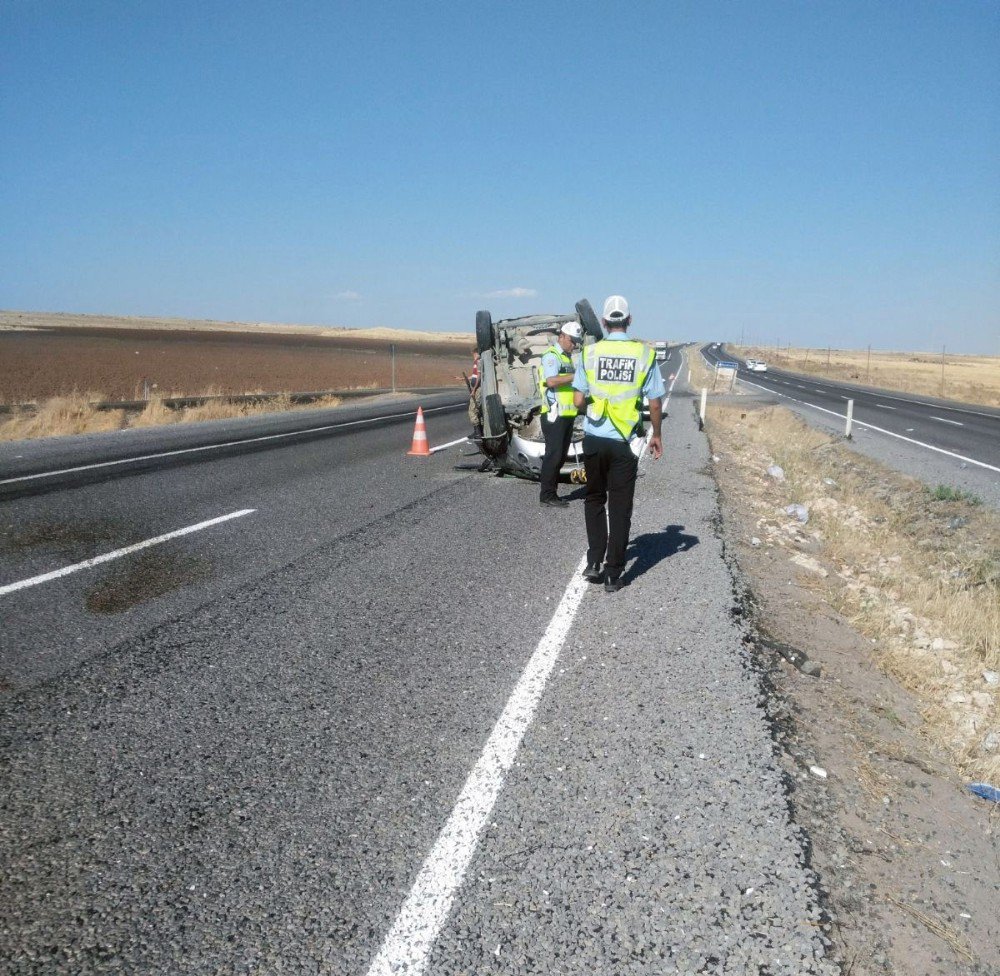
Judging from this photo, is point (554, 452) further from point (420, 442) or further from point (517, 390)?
point (420, 442)

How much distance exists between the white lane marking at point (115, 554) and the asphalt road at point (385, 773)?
0.07m

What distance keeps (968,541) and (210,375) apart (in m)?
38.1

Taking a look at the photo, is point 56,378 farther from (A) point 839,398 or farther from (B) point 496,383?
(A) point 839,398

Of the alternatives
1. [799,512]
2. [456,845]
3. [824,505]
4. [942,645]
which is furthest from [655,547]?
[824,505]

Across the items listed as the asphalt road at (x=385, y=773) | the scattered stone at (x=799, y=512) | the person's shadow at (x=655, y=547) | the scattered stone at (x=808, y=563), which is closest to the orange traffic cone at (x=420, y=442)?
the scattered stone at (x=799, y=512)

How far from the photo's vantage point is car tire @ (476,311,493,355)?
34.3 feet

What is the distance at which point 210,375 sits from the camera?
41062mm

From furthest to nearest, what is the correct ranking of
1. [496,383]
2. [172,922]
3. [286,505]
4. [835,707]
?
[496,383], [286,505], [835,707], [172,922]

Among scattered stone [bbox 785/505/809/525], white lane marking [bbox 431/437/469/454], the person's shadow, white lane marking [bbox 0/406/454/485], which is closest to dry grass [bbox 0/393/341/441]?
white lane marking [bbox 0/406/454/485]

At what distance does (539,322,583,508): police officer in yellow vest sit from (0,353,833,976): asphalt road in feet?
8.42

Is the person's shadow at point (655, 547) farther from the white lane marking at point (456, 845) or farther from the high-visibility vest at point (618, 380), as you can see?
the white lane marking at point (456, 845)

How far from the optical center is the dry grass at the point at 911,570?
473cm

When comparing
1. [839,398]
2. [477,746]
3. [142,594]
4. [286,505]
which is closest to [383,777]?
[477,746]

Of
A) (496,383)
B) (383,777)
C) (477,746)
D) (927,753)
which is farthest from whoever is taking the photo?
(496,383)
